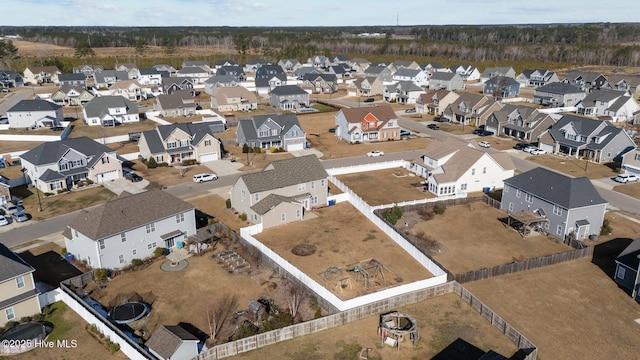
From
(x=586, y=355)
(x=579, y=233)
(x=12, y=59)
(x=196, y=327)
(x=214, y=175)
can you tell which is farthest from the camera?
(x=12, y=59)

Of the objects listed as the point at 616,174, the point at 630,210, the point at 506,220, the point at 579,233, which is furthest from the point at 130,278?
the point at 616,174

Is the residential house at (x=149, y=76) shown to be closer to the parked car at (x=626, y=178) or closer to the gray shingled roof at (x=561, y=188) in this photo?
the gray shingled roof at (x=561, y=188)

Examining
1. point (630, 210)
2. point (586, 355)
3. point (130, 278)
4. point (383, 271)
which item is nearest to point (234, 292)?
point (130, 278)

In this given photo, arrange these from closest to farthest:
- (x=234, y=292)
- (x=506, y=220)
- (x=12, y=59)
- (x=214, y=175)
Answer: (x=234, y=292)
(x=506, y=220)
(x=214, y=175)
(x=12, y=59)

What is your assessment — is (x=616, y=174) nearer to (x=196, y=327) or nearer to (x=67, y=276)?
(x=196, y=327)

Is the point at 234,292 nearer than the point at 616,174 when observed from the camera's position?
Yes

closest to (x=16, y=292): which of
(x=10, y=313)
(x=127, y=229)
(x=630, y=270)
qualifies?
(x=10, y=313)

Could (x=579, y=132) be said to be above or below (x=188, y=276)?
above
